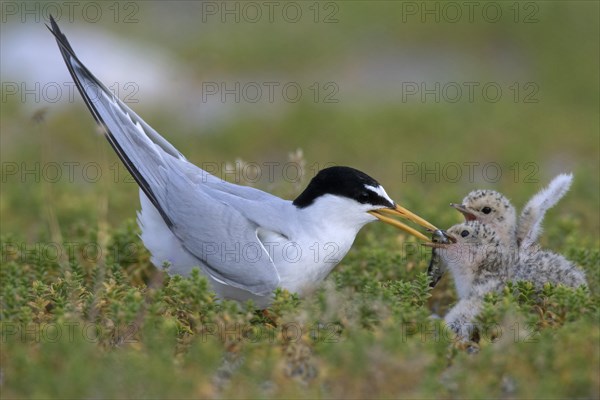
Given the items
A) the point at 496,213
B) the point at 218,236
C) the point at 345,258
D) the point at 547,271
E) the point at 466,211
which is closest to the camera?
the point at 218,236

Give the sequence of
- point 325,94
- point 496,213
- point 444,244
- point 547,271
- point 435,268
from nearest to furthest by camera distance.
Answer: point 547,271
point 444,244
point 435,268
point 496,213
point 325,94

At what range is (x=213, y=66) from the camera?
14.3 meters

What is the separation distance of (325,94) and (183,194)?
27.0ft

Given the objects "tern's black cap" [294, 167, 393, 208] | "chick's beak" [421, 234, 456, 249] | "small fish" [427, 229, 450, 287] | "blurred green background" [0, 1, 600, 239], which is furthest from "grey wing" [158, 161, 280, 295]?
"blurred green background" [0, 1, 600, 239]

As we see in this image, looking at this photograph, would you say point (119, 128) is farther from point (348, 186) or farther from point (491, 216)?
point (491, 216)

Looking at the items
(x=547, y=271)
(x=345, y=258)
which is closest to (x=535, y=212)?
(x=547, y=271)

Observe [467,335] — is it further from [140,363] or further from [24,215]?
[24,215]

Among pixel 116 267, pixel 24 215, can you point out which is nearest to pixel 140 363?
pixel 116 267

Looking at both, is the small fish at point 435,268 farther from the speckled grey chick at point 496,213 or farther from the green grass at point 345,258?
the speckled grey chick at point 496,213

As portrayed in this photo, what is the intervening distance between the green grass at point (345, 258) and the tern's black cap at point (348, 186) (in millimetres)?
451

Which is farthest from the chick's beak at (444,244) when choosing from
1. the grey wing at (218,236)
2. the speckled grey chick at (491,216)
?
the grey wing at (218,236)

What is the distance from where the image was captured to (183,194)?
219 inches

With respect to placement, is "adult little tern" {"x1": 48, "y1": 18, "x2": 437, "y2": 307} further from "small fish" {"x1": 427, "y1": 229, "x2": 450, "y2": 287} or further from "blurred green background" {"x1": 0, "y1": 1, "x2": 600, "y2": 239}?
"blurred green background" {"x1": 0, "y1": 1, "x2": 600, "y2": 239}

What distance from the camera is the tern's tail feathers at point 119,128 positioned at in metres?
5.57
